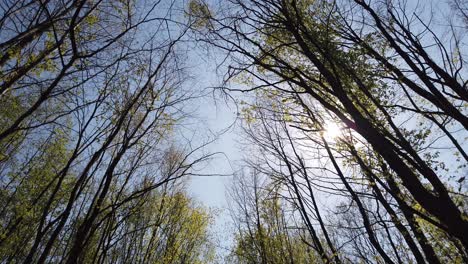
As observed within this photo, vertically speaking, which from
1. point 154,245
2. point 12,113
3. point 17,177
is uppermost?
point 12,113

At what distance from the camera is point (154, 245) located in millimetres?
11984

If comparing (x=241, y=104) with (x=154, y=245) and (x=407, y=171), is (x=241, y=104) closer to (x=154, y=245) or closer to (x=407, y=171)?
(x=407, y=171)

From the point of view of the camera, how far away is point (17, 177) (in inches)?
383

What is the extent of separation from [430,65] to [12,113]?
12026 mm

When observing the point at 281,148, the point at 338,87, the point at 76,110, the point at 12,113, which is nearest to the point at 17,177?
the point at 12,113

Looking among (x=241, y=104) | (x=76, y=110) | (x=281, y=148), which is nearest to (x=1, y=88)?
(x=76, y=110)

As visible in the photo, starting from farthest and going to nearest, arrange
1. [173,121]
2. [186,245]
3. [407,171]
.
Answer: [186,245] → [173,121] → [407,171]

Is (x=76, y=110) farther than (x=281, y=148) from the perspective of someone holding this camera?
No

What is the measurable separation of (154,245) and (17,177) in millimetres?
6079

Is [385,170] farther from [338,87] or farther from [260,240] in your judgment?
[260,240]

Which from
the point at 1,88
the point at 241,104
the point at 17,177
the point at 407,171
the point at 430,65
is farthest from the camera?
the point at 17,177

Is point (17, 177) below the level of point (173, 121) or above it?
above

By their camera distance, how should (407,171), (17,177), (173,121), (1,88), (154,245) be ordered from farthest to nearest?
1. (154,245)
2. (17,177)
3. (173,121)
4. (1,88)
5. (407,171)

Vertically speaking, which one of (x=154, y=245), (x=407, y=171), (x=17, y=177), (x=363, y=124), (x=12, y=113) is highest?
(x=12, y=113)
